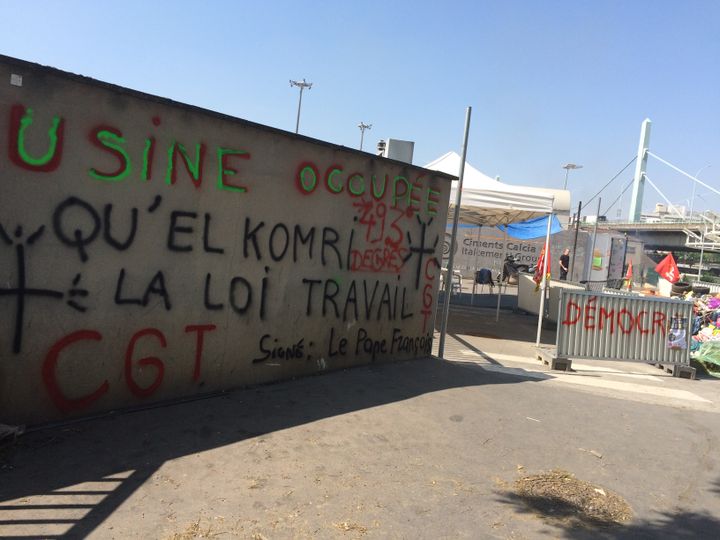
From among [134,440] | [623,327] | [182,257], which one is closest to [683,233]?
[623,327]

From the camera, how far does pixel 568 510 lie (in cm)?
355

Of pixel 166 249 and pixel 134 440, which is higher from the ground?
pixel 166 249

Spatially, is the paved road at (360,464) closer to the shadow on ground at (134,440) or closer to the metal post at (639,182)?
the shadow on ground at (134,440)

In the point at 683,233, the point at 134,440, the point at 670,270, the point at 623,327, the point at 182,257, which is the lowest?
the point at 134,440

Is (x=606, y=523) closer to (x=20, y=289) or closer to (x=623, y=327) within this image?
(x=20, y=289)

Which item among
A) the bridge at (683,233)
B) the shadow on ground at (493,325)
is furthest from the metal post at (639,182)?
the shadow on ground at (493,325)

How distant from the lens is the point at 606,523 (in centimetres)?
341

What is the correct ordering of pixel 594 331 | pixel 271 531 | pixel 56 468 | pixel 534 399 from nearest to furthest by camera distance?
pixel 271 531 → pixel 56 468 → pixel 534 399 → pixel 594 331

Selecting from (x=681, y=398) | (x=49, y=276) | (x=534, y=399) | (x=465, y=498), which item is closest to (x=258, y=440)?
(x=465, y=498)

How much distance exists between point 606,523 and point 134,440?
3314mm

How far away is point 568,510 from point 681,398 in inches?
176

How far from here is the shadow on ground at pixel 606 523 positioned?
3.27 meters

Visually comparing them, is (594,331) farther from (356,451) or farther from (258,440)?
(258,440)

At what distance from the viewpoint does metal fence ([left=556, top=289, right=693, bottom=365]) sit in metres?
8.09
